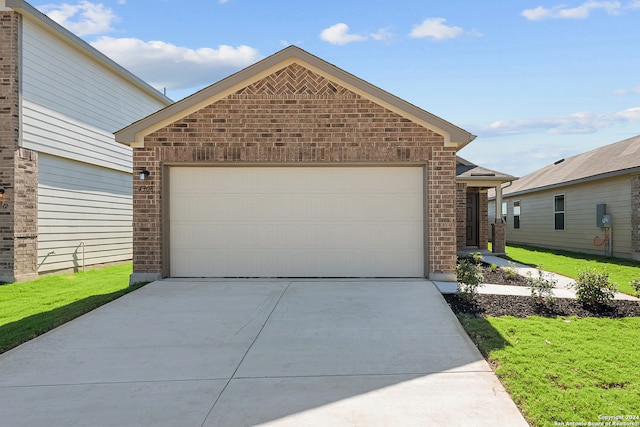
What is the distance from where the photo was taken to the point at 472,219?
1962cm

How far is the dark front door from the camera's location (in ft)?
63.8

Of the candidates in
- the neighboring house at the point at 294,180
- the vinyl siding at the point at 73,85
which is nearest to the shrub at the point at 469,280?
the neighboring house at the point at 294,180

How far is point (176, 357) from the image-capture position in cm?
573

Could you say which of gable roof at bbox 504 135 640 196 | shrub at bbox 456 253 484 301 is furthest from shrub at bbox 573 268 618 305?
gable roof at bbox 504 135 640 196

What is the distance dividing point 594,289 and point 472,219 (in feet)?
38.0

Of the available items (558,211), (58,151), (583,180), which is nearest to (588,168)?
(583,180)

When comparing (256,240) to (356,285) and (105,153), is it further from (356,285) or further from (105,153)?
(105,153)

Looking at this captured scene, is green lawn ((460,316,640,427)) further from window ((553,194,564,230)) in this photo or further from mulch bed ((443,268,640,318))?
window ((553,194,564,230))

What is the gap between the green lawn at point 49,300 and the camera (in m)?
7.17

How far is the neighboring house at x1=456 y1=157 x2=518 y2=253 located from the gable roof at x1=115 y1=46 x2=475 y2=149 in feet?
21.7

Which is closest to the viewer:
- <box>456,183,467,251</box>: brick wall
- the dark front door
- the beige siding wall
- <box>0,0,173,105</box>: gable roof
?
<box>0,0,173,105</box>: gable roof

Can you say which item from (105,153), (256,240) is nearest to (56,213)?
(105,153)

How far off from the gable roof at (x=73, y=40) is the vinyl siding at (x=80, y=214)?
328cm

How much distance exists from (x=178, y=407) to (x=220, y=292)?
504cm
